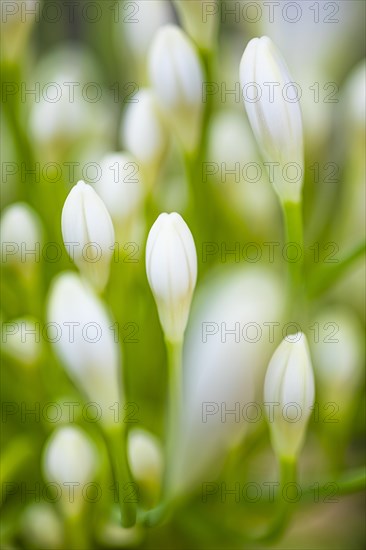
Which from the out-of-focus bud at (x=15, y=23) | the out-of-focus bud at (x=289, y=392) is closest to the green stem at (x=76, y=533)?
the out-of-focus bud at (x=289, y=392)

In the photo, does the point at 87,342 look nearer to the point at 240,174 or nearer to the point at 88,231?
the point at 88,231

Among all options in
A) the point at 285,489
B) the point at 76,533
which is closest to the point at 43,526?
the point at 76,533

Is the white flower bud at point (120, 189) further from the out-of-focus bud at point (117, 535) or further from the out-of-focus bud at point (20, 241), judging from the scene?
the out-of-focus bud at point (117, 535)

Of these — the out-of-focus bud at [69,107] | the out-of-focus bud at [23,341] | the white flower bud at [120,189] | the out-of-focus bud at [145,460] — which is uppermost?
the out-of-focus bud at [69,107]

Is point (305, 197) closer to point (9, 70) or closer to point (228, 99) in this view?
point (228, 99)

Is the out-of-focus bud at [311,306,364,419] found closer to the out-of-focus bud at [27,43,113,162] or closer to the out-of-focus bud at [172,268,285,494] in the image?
the out-of-focus bud at [172,268,285,494]
